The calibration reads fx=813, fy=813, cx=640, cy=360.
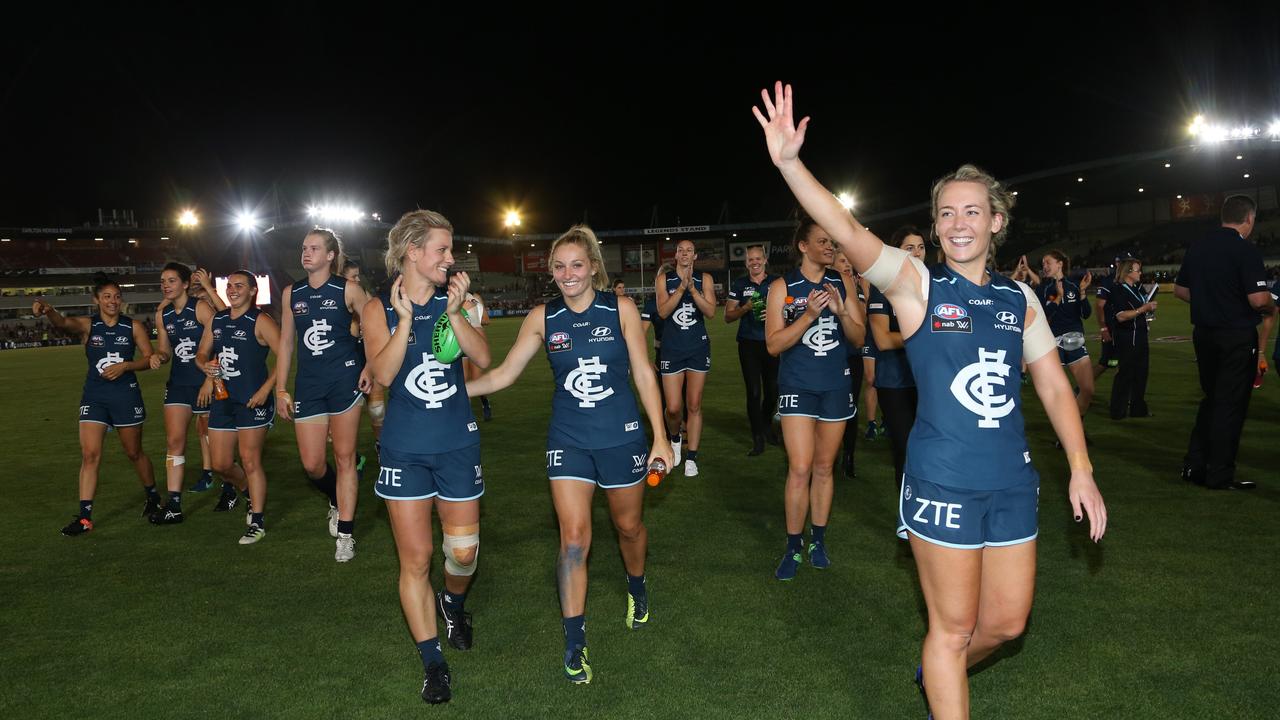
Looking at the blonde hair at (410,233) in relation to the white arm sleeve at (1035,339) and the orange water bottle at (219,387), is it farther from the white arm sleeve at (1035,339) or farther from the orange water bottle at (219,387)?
the orange water bottle at (219,387)

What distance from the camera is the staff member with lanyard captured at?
9.32 metres

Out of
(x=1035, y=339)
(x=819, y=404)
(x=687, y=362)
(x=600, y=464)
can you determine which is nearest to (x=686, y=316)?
(x=687, y=362)

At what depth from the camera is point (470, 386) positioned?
4.50 metres

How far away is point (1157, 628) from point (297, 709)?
4.66 m

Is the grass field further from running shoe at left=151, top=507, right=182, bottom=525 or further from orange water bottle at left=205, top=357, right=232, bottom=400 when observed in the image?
orange water bottle at left=205, top=357, right=232, bottom=400

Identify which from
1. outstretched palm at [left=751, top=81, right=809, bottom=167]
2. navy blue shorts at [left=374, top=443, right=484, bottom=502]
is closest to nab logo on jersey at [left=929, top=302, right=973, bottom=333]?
outstretched palm at [left=751, top=81, right=809, bottom=167]

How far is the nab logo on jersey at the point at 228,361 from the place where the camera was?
23.1 feet

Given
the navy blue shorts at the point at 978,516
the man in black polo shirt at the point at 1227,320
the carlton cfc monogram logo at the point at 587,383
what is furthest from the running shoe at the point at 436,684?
the man in black polo shirt at the point at 1227,320

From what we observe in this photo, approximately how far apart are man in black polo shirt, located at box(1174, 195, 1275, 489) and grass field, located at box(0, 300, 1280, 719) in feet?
1.71

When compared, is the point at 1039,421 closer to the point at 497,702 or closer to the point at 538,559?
the point at 538,559

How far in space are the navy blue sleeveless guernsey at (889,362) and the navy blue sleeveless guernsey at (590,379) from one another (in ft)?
7.06

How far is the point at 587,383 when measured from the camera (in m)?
4.36

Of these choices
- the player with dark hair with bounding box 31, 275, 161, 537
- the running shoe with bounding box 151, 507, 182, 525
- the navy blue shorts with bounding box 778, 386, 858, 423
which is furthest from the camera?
the running shoe with bounding box 151, 507, 182, 525

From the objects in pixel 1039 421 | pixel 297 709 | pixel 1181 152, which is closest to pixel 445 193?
pixel 1181 152
